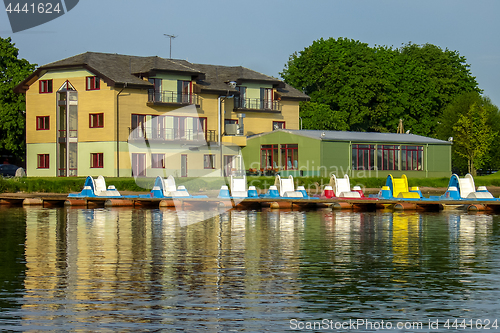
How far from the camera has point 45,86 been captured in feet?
230

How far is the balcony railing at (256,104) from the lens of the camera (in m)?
77.8

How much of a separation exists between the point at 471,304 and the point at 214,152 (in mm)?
60939

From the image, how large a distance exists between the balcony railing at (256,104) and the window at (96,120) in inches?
655

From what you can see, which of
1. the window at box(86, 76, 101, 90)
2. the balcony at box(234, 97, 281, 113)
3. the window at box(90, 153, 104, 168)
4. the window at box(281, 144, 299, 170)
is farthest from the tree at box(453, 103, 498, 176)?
the window at box(86, 76, 101, 90)

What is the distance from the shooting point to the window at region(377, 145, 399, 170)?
2675 inches

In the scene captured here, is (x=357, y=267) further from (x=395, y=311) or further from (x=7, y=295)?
(x=7, y=295)

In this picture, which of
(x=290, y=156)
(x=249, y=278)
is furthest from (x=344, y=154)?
(x=249, y=278)

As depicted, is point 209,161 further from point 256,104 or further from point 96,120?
point 96,120

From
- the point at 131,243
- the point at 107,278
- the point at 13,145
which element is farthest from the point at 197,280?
the point at 13,145

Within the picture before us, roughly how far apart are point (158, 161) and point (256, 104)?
1530 cm

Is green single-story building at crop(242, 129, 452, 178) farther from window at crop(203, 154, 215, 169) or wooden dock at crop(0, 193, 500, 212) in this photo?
wooden dock at crop(0, 193, 500, 212)

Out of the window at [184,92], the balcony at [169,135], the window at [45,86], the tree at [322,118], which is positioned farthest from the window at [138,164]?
the tree at [322,118]

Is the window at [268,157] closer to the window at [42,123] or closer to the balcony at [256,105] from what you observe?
the balcony at [256,105]

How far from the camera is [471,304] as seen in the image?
1316 centimetres
